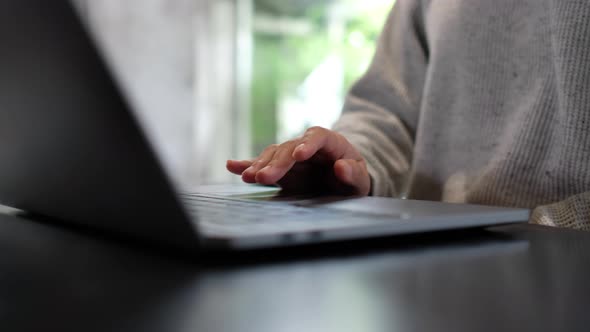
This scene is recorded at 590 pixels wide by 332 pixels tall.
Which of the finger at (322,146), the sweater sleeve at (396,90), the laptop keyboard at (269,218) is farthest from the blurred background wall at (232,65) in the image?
the laptop keyboard at (269,218)

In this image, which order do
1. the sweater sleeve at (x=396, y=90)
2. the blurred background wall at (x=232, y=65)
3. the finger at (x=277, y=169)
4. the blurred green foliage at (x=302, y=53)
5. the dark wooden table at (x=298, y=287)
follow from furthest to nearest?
the blurred green foliage at (x=302, y=53) → the blurred background wall at (x=232, y=65) → the sweater sleeve at (x=396, y=90) → the finger at (x=277, y=169) → the dark wooden table at (x=298, y=287)

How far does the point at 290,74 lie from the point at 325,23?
0.42 m

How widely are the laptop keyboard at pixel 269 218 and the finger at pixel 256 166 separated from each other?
15cm

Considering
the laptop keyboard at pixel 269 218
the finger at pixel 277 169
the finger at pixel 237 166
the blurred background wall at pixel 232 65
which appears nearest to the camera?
the laptop keyboard at pixel 269 218

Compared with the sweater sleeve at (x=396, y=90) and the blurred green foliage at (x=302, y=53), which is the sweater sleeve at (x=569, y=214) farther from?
the blurred green foliage at (x=302, y=53)

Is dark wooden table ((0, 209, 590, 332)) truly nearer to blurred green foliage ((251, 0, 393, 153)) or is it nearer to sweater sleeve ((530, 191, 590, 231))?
sweater sleeve ((530, 191, 590, 231))

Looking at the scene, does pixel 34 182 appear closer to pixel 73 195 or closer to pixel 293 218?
pixel 73 195

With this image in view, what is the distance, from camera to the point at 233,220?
12.8 inches

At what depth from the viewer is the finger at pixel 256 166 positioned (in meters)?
0.59

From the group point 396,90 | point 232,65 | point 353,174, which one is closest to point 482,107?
point 396,90

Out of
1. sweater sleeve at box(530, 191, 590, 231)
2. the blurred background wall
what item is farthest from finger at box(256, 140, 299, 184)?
the blurred background wall

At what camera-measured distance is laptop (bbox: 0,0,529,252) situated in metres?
0.22

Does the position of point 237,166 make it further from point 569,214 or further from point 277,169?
point 569,214

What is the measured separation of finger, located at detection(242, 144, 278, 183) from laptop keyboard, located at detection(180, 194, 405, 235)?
149 millimetres
